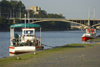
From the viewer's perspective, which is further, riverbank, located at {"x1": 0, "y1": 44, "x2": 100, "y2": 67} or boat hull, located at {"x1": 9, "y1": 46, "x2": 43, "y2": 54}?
boat hull, located at {"x1": 9, "y1": 46, "x2": 43, "y2": 54}

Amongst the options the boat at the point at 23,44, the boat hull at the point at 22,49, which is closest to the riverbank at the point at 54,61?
the boat hull at the point at 22,49

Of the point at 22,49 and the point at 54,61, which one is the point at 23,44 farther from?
the point at 54,61

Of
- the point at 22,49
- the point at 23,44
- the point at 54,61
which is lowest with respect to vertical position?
the point at 22,49

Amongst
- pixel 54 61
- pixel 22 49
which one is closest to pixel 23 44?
pixel 22 49

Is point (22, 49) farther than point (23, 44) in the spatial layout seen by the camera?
No

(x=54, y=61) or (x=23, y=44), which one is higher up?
(x=23, y=44)

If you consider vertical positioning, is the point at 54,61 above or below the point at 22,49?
above

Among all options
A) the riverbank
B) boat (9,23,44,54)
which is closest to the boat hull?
boat (9,23,44,54)

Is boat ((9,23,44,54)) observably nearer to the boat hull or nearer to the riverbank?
the boat hull

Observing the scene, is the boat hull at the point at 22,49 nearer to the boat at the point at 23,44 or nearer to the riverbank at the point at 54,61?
the boat at the point at 23,44

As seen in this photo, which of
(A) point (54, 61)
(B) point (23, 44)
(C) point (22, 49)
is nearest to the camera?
(A) point (54, 61)

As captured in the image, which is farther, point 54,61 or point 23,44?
point 23,44

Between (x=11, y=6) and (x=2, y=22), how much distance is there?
4356 centimetres

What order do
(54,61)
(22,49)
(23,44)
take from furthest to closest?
(23,44) < (22,49) < (54,61)
